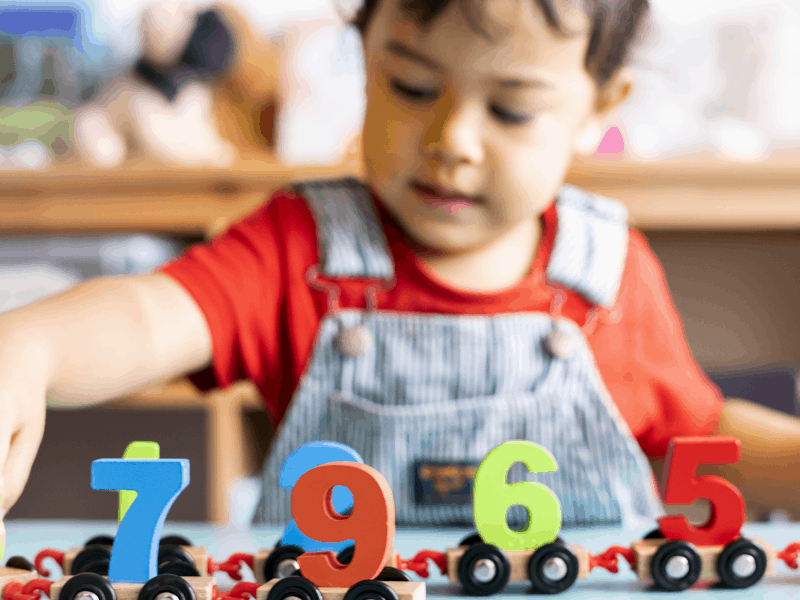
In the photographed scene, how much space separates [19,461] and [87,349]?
14 cm

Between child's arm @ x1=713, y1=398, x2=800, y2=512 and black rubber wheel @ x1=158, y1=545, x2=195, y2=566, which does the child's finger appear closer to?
black rubber wheel @ x1=158, y1=545, x2=195, y2=566

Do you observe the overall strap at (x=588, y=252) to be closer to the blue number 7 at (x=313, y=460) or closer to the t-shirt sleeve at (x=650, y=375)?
the t-shirt sleeve at (x=650, y=375)

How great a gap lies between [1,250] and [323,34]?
0.62 m

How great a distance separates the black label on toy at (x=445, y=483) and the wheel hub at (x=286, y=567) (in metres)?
0.26

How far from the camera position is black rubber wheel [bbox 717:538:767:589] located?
0.39 meters

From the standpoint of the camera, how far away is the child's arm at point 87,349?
366 millimetres

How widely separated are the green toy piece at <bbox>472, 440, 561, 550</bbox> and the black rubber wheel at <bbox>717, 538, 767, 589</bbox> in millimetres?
82

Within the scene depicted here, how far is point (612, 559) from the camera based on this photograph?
0.40m

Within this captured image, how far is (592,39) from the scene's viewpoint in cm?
58

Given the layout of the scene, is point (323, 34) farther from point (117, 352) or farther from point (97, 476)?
point (97, 476)

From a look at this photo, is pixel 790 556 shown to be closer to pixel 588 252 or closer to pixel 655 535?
pixel 655 535

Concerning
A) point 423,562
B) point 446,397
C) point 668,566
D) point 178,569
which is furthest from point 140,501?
point 446,397

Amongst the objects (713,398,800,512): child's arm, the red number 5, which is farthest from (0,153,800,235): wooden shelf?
the red number 5

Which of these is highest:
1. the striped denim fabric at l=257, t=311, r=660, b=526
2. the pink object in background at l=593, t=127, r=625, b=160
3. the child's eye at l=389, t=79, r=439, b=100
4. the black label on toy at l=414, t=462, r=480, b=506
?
the child's eye at l=389, t=79, r=439, b=100
